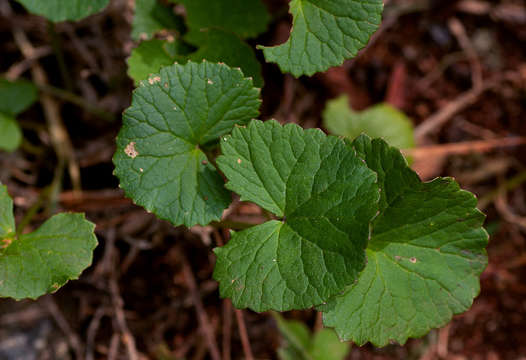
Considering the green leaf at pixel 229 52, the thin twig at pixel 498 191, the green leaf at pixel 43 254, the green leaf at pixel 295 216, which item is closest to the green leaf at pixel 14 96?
the green leaf at pixel 43 254

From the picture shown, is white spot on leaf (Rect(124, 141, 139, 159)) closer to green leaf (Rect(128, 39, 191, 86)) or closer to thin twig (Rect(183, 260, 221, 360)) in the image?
green leaf (Rect(128, 39, 191, 86))

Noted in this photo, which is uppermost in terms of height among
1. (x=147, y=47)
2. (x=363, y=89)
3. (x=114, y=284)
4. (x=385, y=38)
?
(x=147, y=47)

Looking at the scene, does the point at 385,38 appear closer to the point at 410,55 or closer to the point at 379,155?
the point at 410,55

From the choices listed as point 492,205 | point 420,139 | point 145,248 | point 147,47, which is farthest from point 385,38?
point 145,248

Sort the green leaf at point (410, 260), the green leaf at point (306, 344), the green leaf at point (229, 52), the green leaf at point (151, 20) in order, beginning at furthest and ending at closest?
1. the green leaf at point (306, 344)
2. the green leaf at point (151, 20)
3. the green leaf at point (229, 52)
4. the green leaf at point (410, 260)

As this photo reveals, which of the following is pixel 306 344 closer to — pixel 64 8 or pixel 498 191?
pixel 498 191

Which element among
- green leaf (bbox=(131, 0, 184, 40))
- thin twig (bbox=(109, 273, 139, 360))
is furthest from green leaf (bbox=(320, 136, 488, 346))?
thin twig (bbox=(109, 273, 139, 360))

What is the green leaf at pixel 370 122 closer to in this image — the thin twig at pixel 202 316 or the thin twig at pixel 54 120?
the thin twig at pixel 202 316
